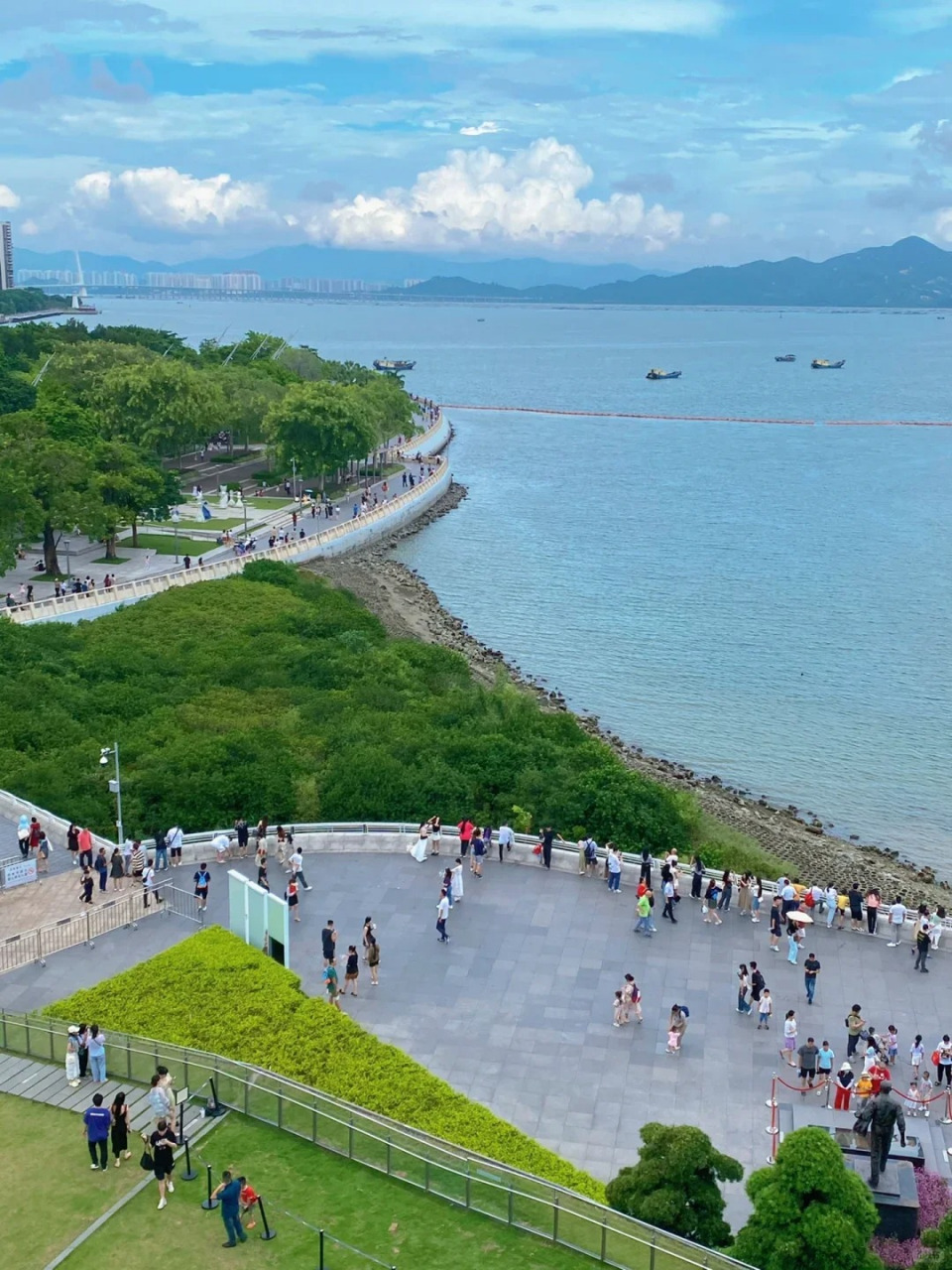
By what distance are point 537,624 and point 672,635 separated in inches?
257

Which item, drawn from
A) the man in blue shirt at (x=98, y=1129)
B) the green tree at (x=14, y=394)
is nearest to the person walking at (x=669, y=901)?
the man in blue shirt at (x=98, y=1129)

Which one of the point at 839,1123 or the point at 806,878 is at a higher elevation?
the point at 839,1123

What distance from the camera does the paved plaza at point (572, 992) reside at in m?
19.7

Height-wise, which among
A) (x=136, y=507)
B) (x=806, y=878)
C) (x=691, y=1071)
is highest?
(x=136, y=507)

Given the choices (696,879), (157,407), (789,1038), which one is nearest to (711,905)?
(696,879)

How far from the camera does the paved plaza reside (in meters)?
19.7

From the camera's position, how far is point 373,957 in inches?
890

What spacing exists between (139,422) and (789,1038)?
6636cm

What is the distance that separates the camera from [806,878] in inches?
1446

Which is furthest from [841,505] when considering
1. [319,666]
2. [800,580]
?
[319,666]

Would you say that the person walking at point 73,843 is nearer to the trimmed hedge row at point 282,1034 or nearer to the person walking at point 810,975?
the trimmed hedge row at point 282,1034

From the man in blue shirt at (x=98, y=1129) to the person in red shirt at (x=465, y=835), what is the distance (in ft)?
39.5

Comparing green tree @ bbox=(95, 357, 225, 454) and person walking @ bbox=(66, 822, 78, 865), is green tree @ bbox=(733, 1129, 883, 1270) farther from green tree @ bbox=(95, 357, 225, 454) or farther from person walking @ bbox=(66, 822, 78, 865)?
green tree @ bbox=(95, 357, 225, 454)

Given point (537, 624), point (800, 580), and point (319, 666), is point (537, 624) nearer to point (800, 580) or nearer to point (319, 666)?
point (800, 580)
